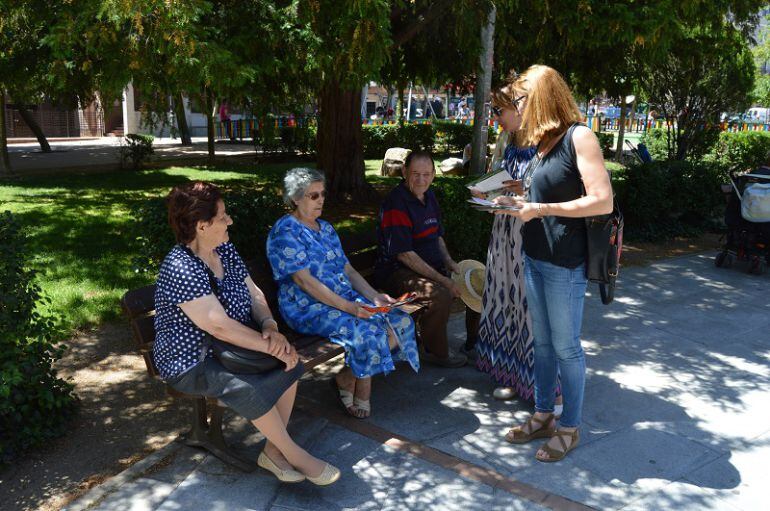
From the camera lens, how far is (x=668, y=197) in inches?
379

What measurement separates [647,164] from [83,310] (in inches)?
284

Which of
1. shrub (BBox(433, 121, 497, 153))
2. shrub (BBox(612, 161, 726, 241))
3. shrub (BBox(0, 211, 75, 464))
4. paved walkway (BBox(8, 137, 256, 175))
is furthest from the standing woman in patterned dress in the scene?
shrub (BBox(433, 121, 497, 153))

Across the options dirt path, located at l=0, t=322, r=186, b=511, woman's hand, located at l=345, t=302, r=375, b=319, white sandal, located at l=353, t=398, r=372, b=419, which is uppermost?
woman's hand, located at l=345, t=302, r=375, b=319

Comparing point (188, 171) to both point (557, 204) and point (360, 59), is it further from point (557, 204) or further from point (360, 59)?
point (557, 204)

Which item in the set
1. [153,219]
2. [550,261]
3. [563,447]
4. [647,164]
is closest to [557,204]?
[550,261]

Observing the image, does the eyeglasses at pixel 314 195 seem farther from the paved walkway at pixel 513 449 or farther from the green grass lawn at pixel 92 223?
the green grass lawn at pixel 92 223

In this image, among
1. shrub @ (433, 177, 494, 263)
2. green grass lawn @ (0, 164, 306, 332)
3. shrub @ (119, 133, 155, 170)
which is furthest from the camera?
shrub @ (119, 133, 155, 170)

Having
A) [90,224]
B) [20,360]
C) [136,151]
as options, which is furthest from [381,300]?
[136,151]

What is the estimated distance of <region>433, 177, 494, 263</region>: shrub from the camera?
6959 millimetres

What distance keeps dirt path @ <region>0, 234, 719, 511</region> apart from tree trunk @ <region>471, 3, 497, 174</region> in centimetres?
507

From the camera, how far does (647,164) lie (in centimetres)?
945

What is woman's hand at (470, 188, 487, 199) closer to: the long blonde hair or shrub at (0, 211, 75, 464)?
the long blonde hair

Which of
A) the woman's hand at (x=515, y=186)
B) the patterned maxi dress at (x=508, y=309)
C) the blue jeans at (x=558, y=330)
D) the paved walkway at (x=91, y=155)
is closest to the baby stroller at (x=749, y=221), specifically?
the patterned maxi dress at (x=508, y=309)

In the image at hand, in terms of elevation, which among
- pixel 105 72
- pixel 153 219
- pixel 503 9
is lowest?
pixel 153 219
